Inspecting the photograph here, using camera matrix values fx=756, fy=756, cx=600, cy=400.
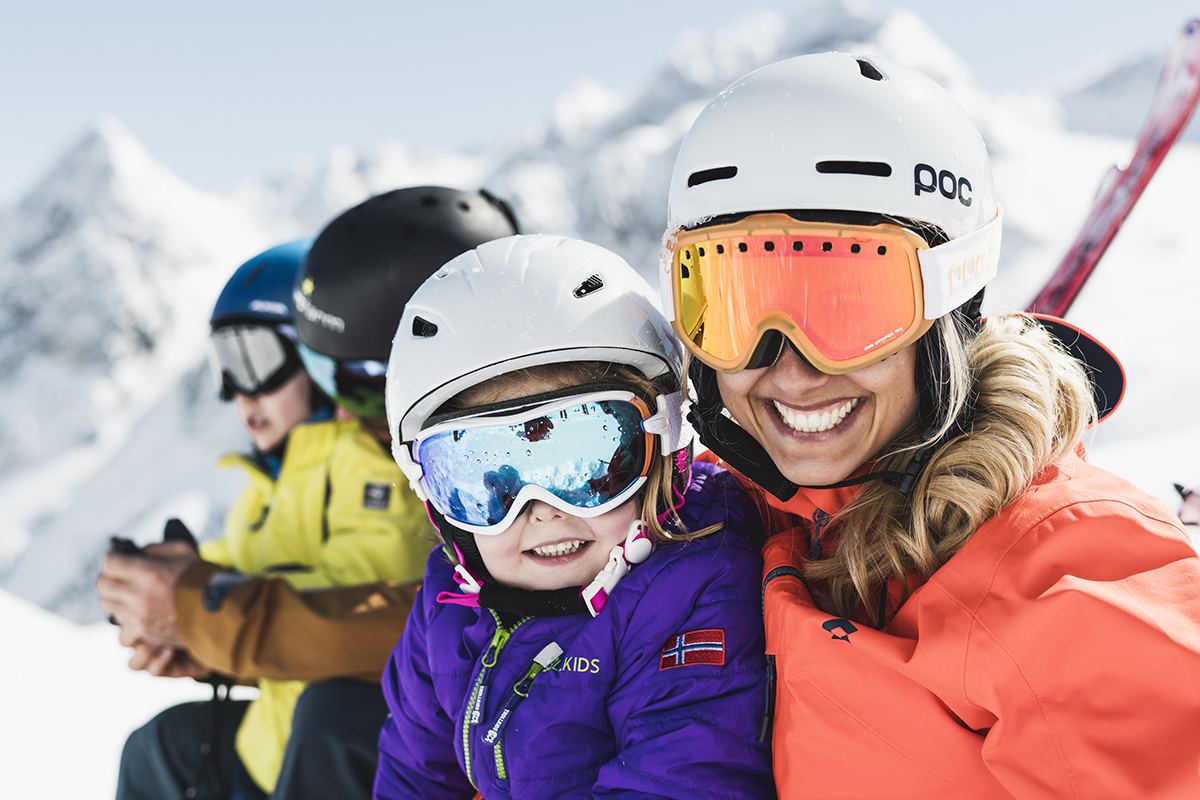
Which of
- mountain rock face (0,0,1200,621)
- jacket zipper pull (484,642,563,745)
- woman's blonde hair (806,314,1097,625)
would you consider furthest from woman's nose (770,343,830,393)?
mountain rock face (0,0,1200,621)

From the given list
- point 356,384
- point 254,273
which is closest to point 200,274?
point 254,273

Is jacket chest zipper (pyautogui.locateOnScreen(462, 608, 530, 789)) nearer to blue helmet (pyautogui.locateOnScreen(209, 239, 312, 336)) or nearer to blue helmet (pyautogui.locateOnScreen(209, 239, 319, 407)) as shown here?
blue helmet (pyautogui.locateOnScreen(209, 239, 319, 407))

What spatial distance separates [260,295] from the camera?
126 inches

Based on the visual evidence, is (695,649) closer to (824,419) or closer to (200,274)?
(824,419)

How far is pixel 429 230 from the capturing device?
282 centimetres

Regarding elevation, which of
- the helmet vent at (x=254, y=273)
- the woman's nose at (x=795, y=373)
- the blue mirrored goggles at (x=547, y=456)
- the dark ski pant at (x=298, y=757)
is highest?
the woman's nose at (x=795, y=373)

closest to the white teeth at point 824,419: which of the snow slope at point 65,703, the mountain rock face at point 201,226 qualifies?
the snow slope at point 65,703

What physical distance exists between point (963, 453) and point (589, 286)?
0.90 meters

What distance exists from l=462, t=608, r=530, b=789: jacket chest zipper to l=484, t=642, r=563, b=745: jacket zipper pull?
0.18 feet

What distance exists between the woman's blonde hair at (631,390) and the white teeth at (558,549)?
0.18 metres

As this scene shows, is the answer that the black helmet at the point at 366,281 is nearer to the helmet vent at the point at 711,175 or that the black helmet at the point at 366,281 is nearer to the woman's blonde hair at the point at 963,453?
the helmet vent at the point at 711,175

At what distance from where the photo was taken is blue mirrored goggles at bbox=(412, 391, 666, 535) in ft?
5.58

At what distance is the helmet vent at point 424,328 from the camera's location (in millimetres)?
1820

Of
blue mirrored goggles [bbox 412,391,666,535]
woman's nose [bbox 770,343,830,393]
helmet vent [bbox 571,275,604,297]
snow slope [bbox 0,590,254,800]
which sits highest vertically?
helmet vent [bbox 571,275,604,297]
